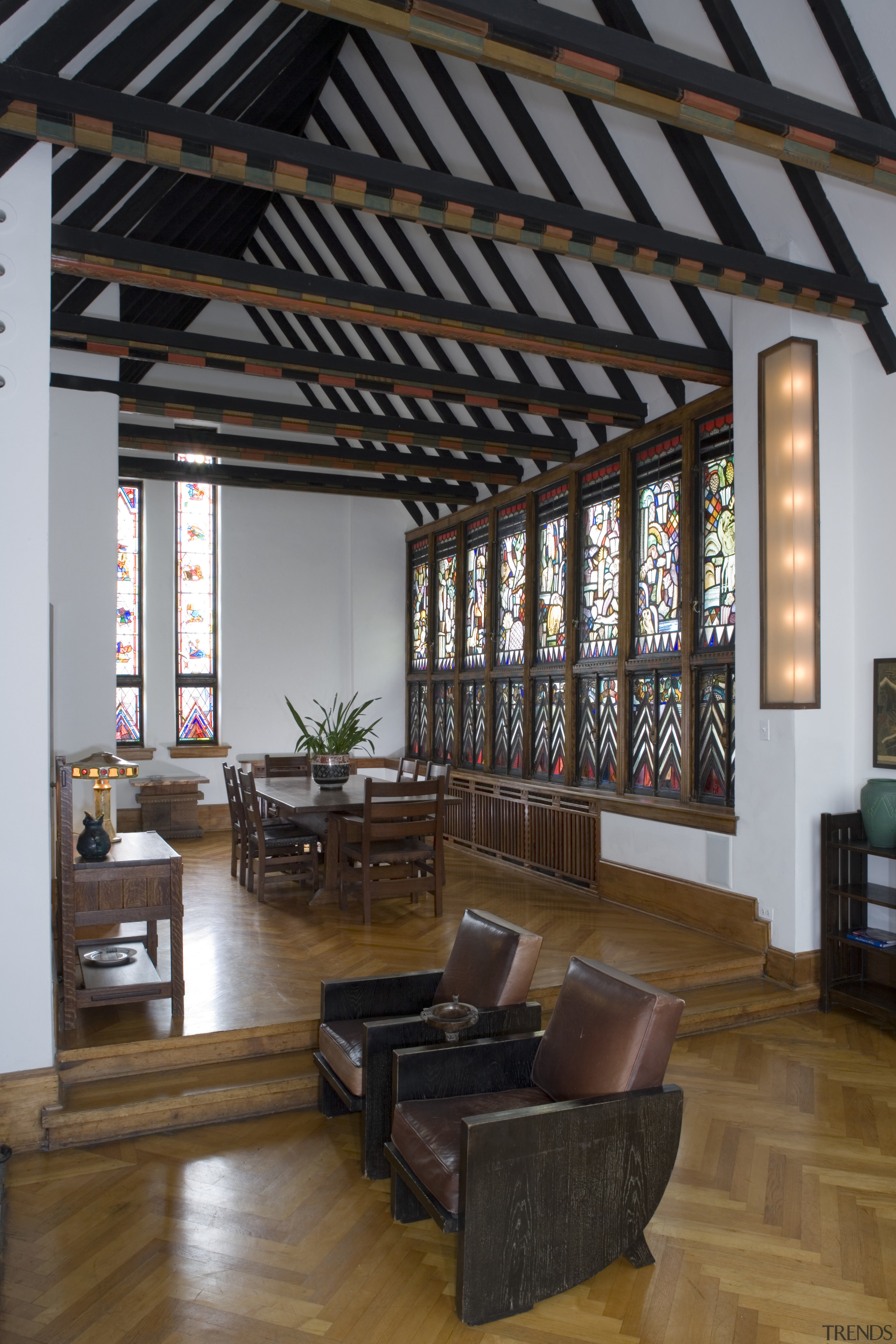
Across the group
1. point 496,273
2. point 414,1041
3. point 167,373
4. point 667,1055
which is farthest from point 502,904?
point 167,373

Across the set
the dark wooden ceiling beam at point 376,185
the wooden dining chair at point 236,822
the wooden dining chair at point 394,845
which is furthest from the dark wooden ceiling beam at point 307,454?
the dark wooden ceiling beam at point 376,185

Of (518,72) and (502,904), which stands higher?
(518,72)

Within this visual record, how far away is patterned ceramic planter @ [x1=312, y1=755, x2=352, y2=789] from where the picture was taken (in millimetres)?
6707

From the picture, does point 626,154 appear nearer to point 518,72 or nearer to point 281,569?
point 518,72

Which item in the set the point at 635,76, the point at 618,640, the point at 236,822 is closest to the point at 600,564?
the point at 618,640

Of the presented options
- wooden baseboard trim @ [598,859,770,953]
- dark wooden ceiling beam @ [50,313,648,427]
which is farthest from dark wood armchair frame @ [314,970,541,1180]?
dark wooden ceiling beam @ [50,313,648,427]

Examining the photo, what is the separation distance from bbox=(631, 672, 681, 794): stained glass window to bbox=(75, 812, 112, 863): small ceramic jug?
3716 mm

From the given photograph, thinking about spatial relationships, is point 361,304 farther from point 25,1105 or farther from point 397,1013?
point 25,1105

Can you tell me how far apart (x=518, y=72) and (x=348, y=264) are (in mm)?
5181

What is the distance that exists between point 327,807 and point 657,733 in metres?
2.39

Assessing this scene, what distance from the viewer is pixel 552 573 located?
25.7 ft

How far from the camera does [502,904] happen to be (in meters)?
6.46

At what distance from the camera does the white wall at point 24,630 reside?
3.38 m

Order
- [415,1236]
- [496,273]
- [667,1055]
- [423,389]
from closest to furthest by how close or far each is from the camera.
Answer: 1. [667,1055]
2. [415,1236]
3. [423,389]
4. [496,273]
